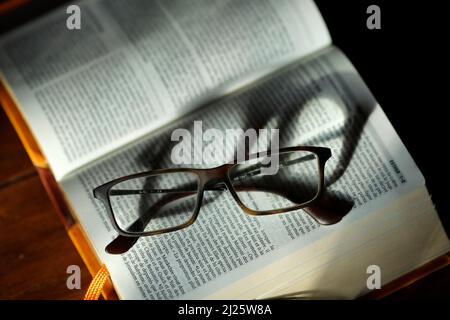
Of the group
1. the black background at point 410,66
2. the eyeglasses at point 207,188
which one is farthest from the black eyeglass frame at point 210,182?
the black background at point 410,66

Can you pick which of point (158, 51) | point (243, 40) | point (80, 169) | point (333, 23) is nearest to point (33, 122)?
point (80, 169)

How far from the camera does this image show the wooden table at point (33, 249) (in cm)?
67

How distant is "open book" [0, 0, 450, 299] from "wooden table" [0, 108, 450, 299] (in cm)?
5

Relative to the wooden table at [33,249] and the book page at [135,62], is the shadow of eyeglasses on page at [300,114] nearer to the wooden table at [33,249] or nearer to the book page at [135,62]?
the book page at [135,62]

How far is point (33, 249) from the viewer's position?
2.23ft

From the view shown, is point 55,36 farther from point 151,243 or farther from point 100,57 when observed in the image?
point 151,243

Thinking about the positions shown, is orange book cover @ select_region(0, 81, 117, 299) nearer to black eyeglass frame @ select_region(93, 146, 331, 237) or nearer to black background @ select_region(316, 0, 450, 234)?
black eyeglass frame @ select_region(93, 146, 331, 237)

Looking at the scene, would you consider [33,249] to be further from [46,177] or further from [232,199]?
[232,199]

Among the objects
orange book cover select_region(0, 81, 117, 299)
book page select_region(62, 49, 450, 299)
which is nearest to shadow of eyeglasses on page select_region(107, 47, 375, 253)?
book page select_region(62, 49, 450, 299)

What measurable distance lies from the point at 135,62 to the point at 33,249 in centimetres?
29

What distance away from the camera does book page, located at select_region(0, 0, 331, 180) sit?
26.4 inches

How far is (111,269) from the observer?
0.63 m

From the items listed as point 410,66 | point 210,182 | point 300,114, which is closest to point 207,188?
point 210,182

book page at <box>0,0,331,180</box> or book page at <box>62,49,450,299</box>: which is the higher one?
book page at <box>0,0,331,180</box>
